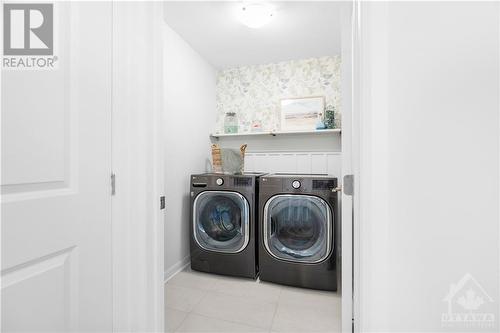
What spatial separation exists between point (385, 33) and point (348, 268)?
0.97m

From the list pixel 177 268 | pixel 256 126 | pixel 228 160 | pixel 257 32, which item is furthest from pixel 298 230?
pixel 257 32

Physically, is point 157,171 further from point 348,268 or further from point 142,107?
point 348,268

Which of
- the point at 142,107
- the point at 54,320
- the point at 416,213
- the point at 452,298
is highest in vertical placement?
the point at 142,107

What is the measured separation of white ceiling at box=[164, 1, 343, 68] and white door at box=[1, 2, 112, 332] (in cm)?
133

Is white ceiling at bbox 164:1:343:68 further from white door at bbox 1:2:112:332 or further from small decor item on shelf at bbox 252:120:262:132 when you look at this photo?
white door at bbox 1:2:112:332

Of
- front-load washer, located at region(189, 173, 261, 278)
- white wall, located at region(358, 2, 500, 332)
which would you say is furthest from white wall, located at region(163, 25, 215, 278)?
white wall, located at region(358, 2, 500, 332)

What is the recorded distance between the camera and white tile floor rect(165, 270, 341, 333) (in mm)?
1604

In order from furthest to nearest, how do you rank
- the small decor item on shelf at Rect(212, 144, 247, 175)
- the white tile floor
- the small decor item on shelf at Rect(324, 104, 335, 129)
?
the small decor item on shelf at Rect(324, 104, 335, 129) < the small decor item on shelf at Rect(212, 144, 247, 175) < the white tile floor

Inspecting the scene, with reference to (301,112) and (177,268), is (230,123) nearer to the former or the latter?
(301,112)

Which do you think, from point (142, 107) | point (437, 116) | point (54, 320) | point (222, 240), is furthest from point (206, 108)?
point (437, 116)

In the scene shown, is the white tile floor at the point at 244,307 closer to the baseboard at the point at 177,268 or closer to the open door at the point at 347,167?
the baseboard at the point at 177,268

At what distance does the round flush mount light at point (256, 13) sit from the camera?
190cm

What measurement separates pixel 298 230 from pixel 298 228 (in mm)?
18

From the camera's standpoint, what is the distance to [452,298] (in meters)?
0.51
